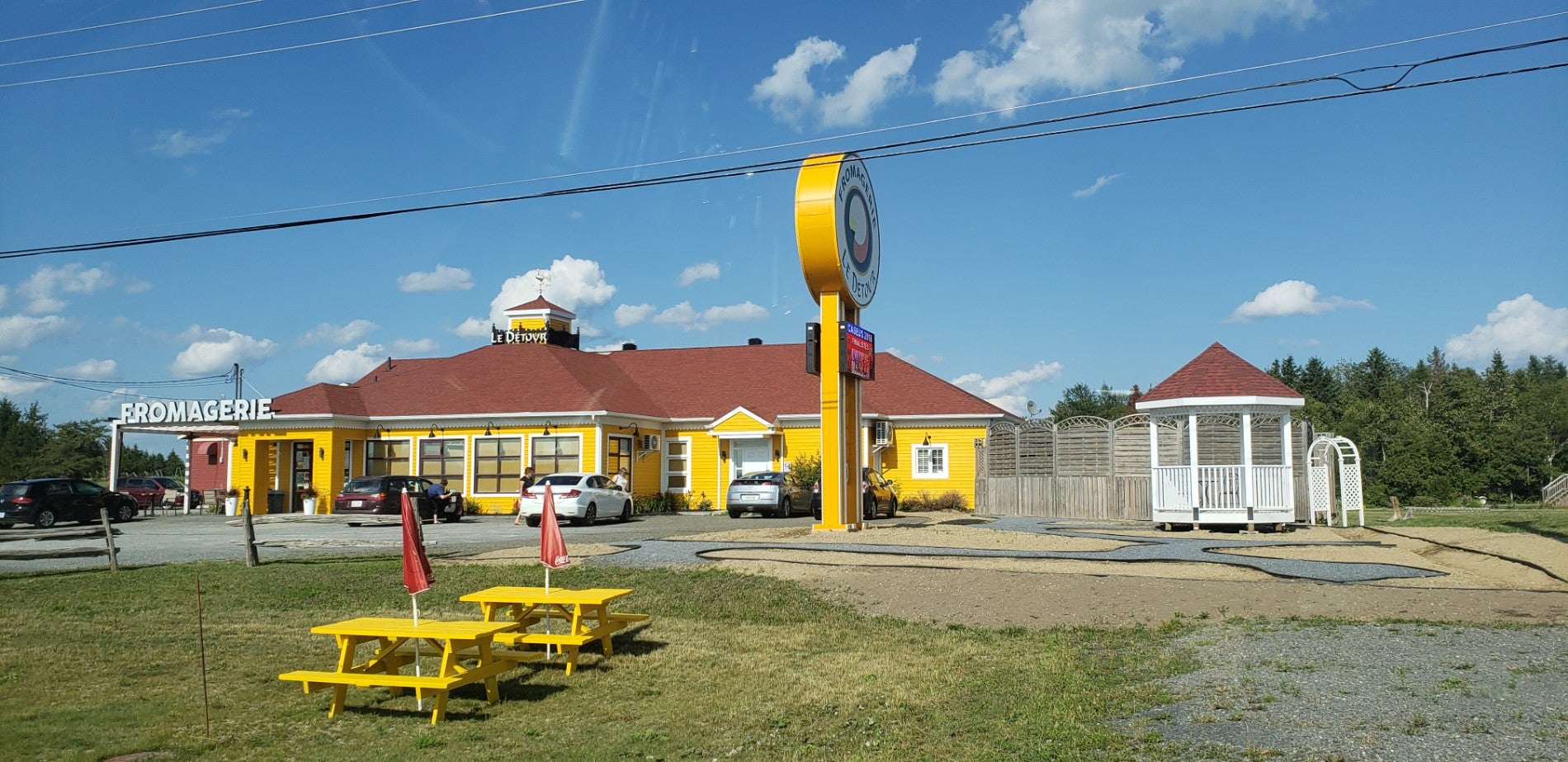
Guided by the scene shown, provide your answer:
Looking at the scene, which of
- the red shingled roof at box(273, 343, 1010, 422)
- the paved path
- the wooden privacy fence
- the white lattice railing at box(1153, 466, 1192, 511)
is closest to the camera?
the paved path

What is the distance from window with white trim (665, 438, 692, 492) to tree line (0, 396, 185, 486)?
2108 inches

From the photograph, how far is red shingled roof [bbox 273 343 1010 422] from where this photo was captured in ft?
116

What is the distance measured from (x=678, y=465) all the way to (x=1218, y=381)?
1965 cm

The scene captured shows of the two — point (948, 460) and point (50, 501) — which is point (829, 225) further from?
point (50, 501)

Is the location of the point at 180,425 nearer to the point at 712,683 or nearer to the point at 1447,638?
the point at 712,683

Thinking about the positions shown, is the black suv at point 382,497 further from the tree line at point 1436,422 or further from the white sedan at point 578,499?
the tree line at point 1436,422

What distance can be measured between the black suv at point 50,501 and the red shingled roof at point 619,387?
5906mm

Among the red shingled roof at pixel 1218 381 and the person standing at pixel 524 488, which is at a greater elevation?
the red shingled roof at pixel 1218 381

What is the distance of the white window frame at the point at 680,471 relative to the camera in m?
37.3

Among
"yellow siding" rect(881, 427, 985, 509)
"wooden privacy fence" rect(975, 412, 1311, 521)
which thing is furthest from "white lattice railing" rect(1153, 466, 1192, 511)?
"yellow siding" rect(881, 427, 985, 509)

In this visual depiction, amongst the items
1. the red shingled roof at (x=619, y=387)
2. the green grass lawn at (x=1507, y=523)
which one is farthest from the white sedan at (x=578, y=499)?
the green grass lawn at (x=1507, y=523)

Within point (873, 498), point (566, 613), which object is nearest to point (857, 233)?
point (873, 498)

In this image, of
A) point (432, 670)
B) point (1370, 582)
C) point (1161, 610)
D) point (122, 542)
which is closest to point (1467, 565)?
point (1370, 582)

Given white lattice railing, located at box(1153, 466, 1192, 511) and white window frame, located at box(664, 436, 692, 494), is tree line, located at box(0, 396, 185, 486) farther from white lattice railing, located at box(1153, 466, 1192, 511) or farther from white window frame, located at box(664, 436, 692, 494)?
white lattice railing, located at box(1153, 466, 1192, 511)
